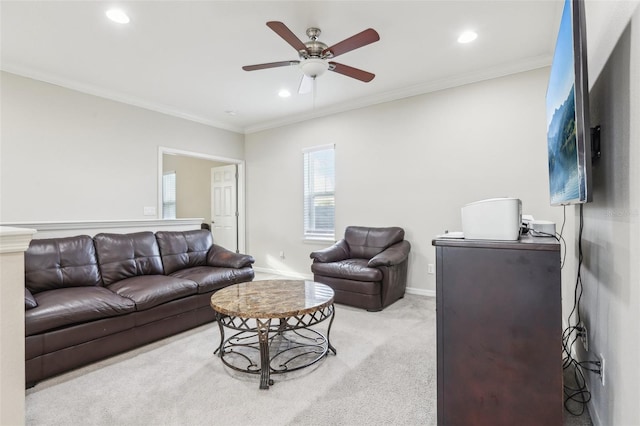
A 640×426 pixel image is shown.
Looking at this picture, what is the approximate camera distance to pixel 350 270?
3.55 m

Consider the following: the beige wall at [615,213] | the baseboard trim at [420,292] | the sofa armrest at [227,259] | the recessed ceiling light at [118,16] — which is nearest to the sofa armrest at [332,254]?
the sofa armrest at [227,259]

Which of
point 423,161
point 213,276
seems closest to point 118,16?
point 213,276

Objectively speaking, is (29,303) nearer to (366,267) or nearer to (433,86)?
(366,267)

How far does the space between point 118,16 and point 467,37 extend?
10.1 ft

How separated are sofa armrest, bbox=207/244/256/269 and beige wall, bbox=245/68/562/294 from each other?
168 centimetres

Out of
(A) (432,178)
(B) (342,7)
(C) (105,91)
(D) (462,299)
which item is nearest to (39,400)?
(D) (462,299)

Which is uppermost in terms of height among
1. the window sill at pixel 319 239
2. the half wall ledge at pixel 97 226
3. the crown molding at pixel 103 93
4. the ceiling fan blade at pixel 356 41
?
the crown molding at pixel 103 93

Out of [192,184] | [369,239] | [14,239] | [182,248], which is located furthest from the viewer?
[192,184]

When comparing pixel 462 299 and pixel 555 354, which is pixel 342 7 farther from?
pixel 555 354

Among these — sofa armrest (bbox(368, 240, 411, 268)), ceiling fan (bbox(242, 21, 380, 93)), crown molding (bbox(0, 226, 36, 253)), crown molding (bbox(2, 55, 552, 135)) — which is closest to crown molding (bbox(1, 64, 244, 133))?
crown molding (bbox(2, 55, 552, 135))

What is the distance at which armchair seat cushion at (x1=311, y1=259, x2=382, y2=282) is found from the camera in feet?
11.2

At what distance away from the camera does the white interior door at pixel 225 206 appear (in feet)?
19.9

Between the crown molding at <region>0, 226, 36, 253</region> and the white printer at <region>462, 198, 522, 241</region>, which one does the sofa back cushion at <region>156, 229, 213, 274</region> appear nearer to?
the crown molding at <region>0, 226, 36, 253</region>

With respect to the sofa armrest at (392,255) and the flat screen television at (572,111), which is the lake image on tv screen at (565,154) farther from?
the sofa armrest at (392,255)
